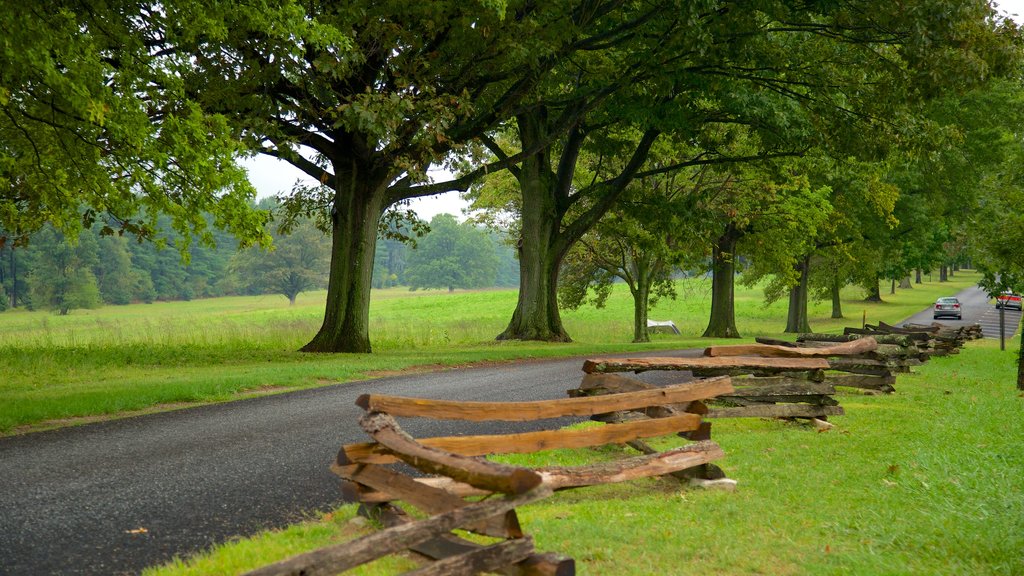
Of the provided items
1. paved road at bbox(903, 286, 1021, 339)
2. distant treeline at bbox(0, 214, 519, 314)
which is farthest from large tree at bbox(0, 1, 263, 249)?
distant treeline at bbox(0, 214, 519, 314)

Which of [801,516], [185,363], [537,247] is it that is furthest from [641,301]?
[801,516]

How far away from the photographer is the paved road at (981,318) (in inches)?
1818

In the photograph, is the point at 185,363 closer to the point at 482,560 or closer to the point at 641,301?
the point at 482,560

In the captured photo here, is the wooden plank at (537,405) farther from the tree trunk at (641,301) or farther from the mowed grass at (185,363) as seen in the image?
the tree trunk at (641,301)

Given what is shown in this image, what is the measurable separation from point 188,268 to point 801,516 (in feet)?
382

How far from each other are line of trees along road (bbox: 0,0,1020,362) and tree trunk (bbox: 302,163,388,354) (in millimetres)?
57

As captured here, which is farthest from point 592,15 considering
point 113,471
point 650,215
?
point 113,471

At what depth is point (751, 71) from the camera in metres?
21.8

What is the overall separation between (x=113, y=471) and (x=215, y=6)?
9732mm

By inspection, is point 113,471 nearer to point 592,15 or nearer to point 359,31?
point 359,31

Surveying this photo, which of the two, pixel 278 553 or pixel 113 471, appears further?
pixel 113 471

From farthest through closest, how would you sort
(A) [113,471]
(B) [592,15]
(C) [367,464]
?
(B) [592,15], (A) [113,471], (C) [367,464]

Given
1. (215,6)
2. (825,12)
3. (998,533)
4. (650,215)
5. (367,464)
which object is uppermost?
(825,12)

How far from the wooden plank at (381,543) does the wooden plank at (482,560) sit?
17cm
